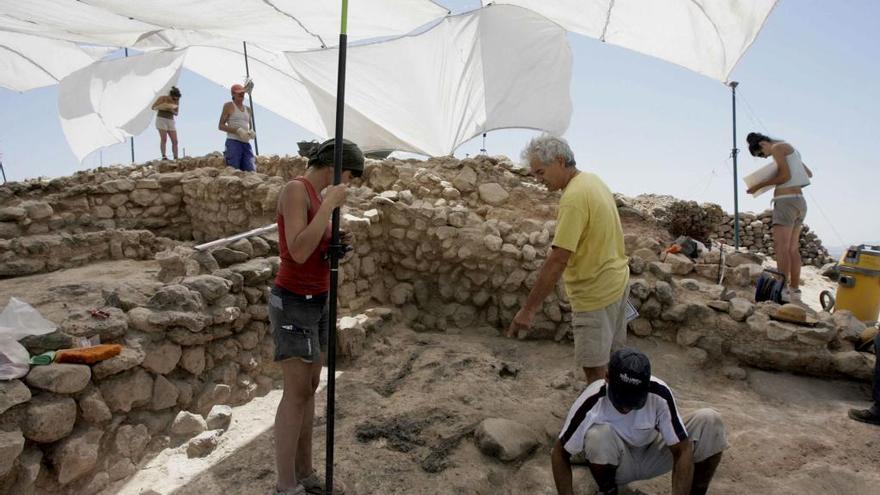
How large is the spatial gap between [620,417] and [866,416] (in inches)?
90.3

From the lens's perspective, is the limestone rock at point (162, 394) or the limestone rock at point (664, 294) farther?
the limestone rock at point (664, 294)

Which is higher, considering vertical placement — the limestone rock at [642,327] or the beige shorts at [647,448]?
the beige shorts at [647,448]

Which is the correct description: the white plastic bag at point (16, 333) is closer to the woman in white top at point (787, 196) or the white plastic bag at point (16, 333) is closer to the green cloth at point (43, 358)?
the green cloth at point (43, 358)

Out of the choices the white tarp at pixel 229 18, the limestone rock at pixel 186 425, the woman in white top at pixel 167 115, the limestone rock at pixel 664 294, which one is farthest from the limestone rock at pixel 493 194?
the woman in white top at pixel 167 115

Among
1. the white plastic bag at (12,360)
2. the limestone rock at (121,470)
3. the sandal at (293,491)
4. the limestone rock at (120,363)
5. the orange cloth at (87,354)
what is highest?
the white plastic bag at (12,360)

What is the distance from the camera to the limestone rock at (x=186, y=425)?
286cm

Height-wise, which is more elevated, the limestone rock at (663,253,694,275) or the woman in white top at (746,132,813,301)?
the woman in white top at (746,132,813,301)

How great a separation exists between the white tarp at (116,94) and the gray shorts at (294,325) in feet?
38.1

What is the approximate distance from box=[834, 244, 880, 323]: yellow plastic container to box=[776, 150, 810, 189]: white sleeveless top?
82 centimetres

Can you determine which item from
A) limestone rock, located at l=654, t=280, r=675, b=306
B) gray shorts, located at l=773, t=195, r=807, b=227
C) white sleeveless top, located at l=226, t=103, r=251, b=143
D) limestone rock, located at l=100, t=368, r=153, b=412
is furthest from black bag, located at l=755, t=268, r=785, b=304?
white sleeveless top, located at l=226, t=103, r=251, b=143

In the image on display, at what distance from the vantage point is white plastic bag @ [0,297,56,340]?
246 centimetres

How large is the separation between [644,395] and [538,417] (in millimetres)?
1136

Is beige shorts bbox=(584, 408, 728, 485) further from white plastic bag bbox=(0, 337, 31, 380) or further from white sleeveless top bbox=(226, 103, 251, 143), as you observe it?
white sleeveless top bbox=(226, 103, 251, 143)

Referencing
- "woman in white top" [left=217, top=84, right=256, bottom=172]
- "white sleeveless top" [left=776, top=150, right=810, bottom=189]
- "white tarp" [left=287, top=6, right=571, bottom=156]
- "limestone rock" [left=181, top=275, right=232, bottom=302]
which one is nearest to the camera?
"limestone rock" [left=181, top=275, right=232, bottom=302]
